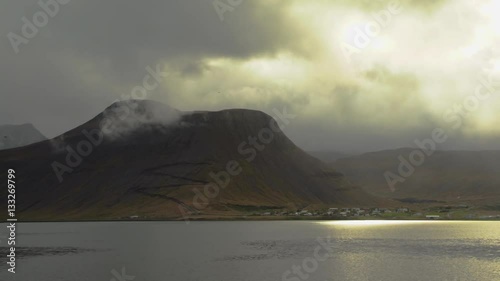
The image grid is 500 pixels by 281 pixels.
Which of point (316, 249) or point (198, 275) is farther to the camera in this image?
point (316, 249)

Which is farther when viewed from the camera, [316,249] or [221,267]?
[316,249]

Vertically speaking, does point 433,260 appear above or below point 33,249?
below

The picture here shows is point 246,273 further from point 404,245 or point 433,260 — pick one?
point 404,245

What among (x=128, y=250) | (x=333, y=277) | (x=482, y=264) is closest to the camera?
(x=333, y=277)

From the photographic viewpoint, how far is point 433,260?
4090 inches

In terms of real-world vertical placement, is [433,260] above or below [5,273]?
below

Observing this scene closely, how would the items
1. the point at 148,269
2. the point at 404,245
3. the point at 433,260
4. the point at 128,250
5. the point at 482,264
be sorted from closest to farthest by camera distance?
the point at 148,269 → the point at 482,264 → the point at 433,260 → the point at 128,250 → the point at 404,245

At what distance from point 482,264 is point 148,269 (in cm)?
6527

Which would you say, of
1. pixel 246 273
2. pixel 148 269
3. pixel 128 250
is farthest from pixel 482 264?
pixel 128 250

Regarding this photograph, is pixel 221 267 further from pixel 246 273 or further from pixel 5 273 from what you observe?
pixel 5 273

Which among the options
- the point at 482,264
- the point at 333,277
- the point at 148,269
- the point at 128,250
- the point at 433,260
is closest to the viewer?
the point at 333,277

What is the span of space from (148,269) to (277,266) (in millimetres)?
24193

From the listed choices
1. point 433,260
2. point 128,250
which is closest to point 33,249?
point 128,250

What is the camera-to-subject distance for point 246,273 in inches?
3324
